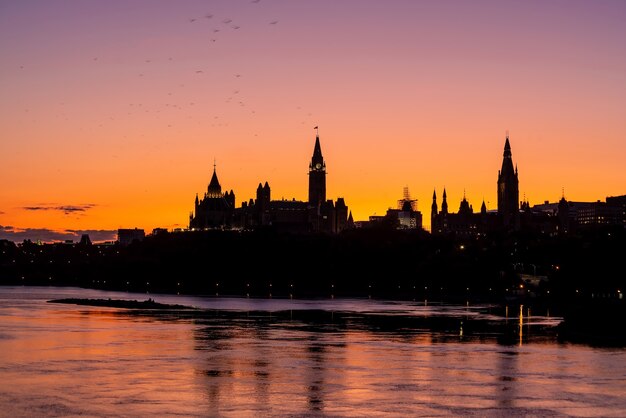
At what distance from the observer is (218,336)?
263 ft

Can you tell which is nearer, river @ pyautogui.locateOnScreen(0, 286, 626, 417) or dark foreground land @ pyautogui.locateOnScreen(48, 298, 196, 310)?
river @ pyautogui.locateOnScreen(0, 286, 626, 417)

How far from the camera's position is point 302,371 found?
54.2m

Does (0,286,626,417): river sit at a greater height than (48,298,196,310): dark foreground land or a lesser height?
lesser

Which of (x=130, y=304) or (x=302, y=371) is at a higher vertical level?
(x=130, y=304)

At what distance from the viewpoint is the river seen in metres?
41.8

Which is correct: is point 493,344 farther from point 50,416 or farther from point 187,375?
point 50,416

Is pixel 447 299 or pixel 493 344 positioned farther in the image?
pixel 447 299

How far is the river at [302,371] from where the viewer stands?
137 feet

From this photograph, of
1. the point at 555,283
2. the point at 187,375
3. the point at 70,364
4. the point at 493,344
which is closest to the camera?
the point at 187,375

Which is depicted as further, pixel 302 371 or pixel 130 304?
pixel 130 304

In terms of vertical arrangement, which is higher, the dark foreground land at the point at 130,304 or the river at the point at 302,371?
the dark foreground land at the point at 130,304

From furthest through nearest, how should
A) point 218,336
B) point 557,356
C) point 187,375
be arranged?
1. point 218,336
2. point 557,356
3. point 187,375

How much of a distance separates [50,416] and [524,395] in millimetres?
21181

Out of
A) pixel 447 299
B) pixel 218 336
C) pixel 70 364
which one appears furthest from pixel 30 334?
pixel 447 299
